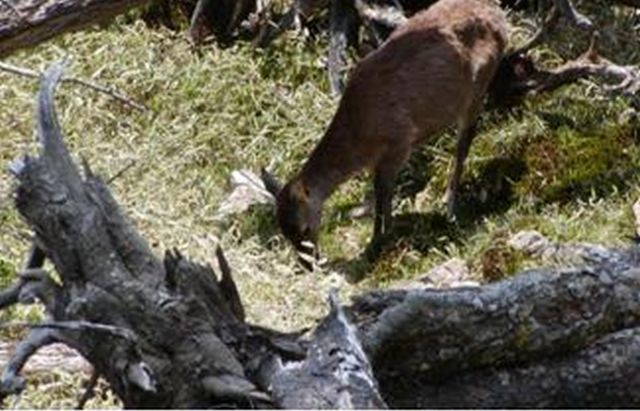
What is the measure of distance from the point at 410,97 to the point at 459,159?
0.47 m

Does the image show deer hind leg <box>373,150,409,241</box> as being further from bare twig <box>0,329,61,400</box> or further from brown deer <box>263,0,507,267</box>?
bare twig <box>0,329,61,400</box>

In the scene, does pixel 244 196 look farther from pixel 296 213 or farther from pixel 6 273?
pixel 6 273

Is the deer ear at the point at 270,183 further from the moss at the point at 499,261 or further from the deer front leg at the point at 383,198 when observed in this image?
the moss at the point at 499,261

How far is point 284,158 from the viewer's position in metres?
10.5

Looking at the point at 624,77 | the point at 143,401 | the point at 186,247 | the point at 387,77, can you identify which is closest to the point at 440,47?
the point at 387,77

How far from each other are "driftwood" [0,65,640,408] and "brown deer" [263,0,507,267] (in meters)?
5.11

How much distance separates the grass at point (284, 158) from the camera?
9008mm

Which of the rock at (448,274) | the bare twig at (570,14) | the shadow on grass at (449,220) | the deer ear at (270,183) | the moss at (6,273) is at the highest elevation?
the moss at (6,273)

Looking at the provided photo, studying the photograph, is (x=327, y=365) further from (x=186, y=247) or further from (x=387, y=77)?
(x=387, y=77)

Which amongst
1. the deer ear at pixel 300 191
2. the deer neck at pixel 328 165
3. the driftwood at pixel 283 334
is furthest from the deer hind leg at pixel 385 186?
the driftwood at pixel 283 334

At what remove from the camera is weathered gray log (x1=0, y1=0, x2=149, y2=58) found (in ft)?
19.7

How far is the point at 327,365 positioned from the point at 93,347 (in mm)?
576

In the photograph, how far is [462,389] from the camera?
4367 millimetres

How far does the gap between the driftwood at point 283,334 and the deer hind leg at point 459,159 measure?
16.7 feet
